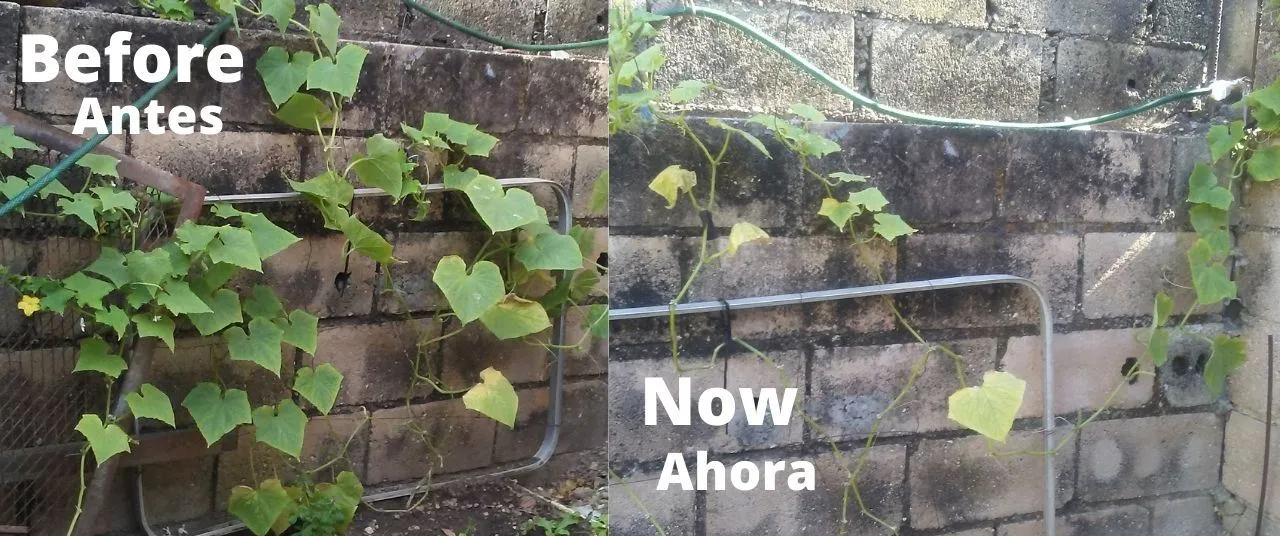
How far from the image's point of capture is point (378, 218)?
180 cm

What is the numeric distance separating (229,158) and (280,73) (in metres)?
0.19

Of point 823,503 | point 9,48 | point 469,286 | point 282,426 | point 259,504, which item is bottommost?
point 259,504

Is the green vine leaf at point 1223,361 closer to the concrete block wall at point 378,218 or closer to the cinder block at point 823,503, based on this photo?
the cinder block at point 823,503

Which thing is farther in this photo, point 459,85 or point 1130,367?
point 459,85

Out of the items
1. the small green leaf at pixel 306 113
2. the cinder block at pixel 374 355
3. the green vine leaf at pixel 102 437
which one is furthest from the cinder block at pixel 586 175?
the green vine leaf at pixel 102 437

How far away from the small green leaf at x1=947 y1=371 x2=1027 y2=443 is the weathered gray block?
0.12 metres

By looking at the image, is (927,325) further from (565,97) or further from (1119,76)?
(565,97)

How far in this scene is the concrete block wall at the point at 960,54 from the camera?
35.3 inches

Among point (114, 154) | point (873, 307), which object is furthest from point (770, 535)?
point (114, 154)

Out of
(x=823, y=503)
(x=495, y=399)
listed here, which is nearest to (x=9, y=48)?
(x=495, y=399)

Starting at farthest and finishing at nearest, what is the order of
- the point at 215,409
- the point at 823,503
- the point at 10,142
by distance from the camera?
the point at 215,409, the point at 10,142, the point at 823,503

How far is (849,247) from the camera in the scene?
93 centimetres

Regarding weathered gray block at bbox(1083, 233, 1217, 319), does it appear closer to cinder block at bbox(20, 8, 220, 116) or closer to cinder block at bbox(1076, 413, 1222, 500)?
cinder block at bbox(1076, 413, 1222, 500)

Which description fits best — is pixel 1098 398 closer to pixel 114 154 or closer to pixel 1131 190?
pixel 1131 190
